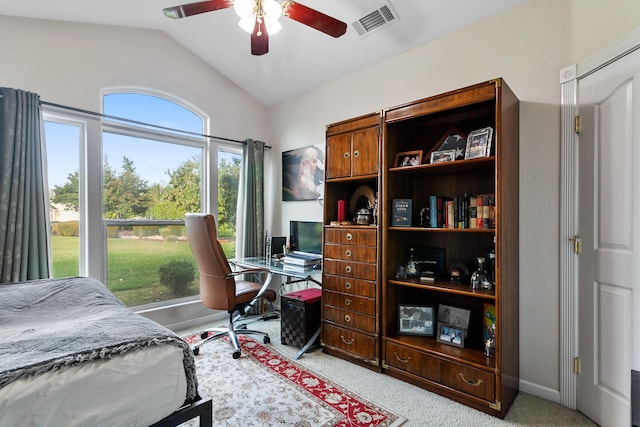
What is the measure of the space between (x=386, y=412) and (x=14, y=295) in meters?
2.31

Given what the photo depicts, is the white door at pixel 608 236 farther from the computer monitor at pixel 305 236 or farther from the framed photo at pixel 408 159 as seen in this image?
the computer monitor at pixel 305 236

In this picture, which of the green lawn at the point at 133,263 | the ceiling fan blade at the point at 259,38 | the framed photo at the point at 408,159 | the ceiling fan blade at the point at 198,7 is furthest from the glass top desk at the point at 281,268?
the ceiling fan blade at the point at 198,7

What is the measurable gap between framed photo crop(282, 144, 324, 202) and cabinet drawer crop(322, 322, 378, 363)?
1.42 m

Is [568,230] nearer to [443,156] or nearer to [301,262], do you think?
[443,156]

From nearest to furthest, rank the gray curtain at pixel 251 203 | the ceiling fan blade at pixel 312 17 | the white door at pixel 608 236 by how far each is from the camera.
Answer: the white door at pixel 608 236 → the ceiling fan blade at pixel 312 17 → the gray curtain at pixel 251 203

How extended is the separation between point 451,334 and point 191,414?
5.62ft

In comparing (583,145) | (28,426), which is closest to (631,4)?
(583,145)

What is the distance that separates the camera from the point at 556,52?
2020 millimetres

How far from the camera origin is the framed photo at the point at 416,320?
2.35 meters

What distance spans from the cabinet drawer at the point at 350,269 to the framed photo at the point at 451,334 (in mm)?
598

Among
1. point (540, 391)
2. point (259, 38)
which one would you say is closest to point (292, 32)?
point (259, 38)

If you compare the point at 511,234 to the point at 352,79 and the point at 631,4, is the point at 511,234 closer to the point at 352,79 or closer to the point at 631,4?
the point at 631,4

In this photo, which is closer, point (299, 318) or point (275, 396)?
point (275, 396)

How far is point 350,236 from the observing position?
255 centimetres
